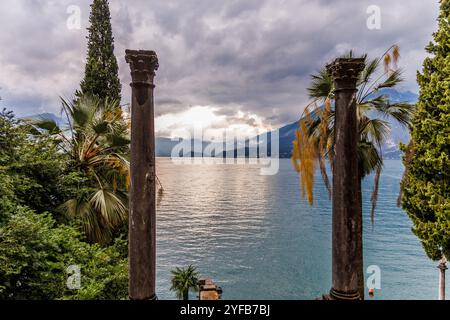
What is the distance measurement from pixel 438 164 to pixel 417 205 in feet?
4.32

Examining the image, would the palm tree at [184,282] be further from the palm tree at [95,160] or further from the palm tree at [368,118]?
the palm tree at [368,118]

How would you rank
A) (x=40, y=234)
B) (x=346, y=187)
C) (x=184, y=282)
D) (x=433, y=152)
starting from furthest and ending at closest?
(x=184, y=282)
(x=433, y=152)
(x=40, y=234)
(x=346, y=187)

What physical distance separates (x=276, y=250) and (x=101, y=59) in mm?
43500

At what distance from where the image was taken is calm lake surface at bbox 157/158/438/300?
36.4 meters

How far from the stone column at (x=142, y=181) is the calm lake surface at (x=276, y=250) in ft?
101

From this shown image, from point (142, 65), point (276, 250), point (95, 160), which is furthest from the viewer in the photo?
point (276, 250)

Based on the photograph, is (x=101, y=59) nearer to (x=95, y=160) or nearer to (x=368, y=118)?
(x=95, y=160)

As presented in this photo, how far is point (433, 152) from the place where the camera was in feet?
24.9

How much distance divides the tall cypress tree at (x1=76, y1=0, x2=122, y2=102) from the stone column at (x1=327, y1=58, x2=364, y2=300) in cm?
1096

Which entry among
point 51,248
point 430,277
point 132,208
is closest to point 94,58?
point 51,248

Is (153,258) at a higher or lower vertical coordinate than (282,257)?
higher

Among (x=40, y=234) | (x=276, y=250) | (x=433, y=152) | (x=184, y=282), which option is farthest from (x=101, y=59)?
(x=276, y=250)
